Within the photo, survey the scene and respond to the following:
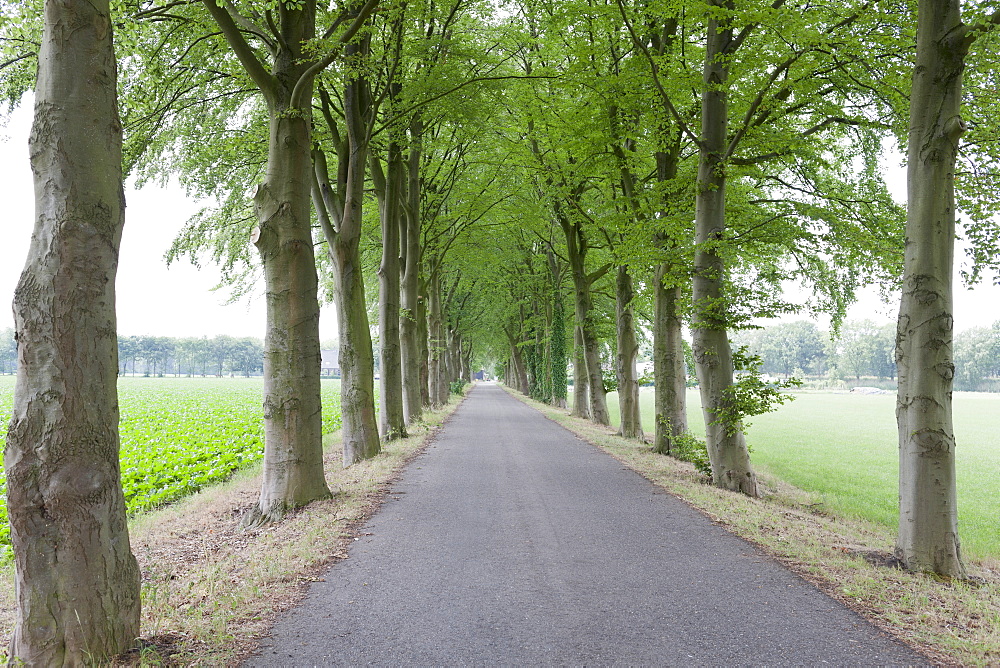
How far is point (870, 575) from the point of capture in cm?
518

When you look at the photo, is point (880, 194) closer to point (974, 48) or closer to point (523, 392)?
point (974, 48)

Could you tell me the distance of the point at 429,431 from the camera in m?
17.7

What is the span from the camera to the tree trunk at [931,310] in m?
5.73

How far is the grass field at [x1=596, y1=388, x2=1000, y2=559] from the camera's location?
422 inches

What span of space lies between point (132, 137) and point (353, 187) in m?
3.36

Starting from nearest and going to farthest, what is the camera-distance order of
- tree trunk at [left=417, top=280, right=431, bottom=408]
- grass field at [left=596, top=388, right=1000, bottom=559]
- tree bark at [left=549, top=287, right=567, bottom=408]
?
grass field at [left=596, top=388, right=1000, bottom=559] < tree trunk at [left=417, top=280, right=431, bottom=408] < tree bark at [left=549, top=287, right=567, bottom=408]

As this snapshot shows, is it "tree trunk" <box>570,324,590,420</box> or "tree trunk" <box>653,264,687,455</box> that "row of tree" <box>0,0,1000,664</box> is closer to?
"tree trunk" <box>653,264,687,455</box>

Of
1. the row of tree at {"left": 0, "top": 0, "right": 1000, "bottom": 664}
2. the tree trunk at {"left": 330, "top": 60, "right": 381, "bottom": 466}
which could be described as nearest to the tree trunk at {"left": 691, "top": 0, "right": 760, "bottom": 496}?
the row of tree at {"left": 0, "top": 0, "right": 1000, "bottom": 664}

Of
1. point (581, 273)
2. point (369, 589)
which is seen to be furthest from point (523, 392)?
point (369, 589)

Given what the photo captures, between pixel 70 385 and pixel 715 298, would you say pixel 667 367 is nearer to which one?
pixel 715 298

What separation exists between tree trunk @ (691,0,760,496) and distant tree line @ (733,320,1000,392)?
8203 centimetres

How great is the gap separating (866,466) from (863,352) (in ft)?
308

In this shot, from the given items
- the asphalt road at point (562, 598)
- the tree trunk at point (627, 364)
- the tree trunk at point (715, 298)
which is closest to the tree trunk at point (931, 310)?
the asphalt road at point (562, 598)

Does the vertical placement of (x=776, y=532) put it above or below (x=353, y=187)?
below
